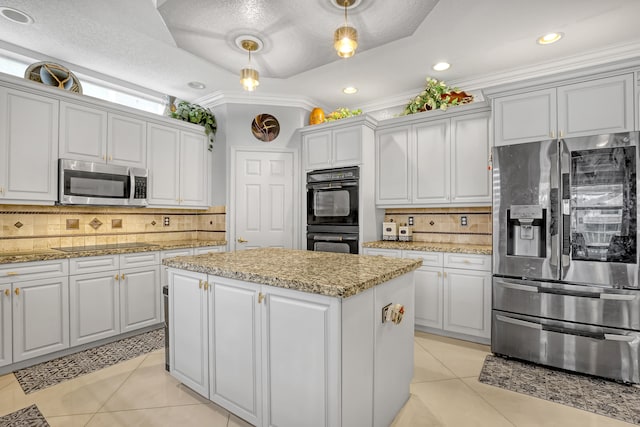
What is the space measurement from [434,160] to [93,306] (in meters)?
3.71

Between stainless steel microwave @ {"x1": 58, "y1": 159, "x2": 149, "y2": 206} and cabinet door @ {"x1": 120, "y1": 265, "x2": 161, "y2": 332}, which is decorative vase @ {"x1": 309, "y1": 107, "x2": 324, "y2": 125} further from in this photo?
cabinet door @ {"x1": 120, "y1": 265, "x2": 161, "y2": 332}

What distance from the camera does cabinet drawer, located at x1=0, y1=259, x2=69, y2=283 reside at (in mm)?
2473

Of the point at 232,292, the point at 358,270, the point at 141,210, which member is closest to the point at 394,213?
the point at 358,270

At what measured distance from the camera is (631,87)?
7.84 ft

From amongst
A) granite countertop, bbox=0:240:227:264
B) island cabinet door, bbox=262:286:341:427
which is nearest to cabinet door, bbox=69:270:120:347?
granite countertop, bbox=0:240:227:264

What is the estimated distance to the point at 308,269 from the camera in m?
1.78

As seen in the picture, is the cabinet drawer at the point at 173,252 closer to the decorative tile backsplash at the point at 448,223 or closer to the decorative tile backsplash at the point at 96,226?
the decorative tile backsplash at the point at 96,226

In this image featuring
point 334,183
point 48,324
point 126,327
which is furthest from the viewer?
point 334,183

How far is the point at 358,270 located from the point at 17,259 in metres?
2.69

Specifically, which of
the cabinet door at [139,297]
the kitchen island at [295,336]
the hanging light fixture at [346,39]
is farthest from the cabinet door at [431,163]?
the cabinet door at [139,297]

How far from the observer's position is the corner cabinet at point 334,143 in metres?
3.79

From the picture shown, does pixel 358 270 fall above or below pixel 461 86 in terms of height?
below

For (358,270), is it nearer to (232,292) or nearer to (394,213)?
Answer: (232,292)

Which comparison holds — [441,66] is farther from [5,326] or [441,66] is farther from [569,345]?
[5,326]
